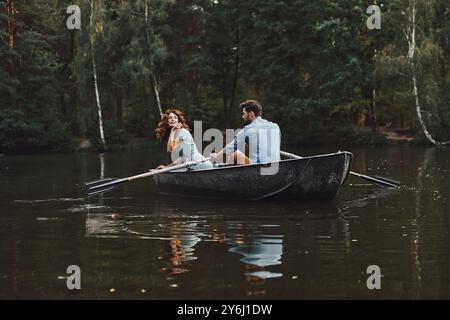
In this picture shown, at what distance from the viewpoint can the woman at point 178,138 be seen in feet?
44.6

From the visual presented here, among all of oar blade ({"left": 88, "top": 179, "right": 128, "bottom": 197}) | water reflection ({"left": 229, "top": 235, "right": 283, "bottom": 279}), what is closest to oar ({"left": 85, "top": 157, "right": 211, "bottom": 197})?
oar blade ({"left": 88, "top": 179, "right": 128, "bottom": 197})

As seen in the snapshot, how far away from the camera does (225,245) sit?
27.1 ft

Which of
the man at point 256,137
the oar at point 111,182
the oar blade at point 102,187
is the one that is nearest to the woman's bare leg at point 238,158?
the man at point 256,137

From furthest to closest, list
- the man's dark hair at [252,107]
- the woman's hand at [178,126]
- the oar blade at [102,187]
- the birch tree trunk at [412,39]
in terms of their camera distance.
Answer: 1. the birch tree trunk at [412,39]
2. the woman's hand at [178,126]
3. the oar blade at [102,187]
4. the man's dark hair at [252,107]

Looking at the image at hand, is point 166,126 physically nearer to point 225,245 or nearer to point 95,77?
point 225,245

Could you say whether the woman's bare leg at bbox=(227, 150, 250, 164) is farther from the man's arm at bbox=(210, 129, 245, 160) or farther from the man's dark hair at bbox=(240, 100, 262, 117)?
the man's dark hair at bbox=(240, 100, 262, 117)

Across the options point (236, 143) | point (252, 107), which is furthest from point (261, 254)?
point (236, 143)

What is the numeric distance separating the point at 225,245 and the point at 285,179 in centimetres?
419

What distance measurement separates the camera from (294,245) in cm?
819

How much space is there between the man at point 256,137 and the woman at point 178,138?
1.01 metres

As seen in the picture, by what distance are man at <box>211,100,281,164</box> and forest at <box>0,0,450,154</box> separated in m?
20.3

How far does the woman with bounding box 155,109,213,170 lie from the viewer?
1359 centimetres

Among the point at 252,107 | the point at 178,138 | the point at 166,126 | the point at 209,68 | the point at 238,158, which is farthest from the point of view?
the point at 209,68

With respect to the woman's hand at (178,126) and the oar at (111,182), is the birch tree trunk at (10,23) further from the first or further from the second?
the oar at (111,182)
